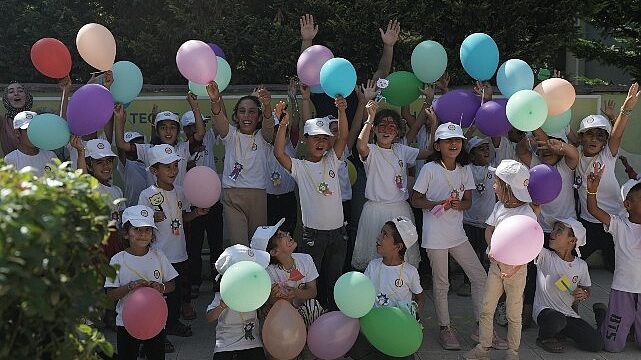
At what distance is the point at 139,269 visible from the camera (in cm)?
445

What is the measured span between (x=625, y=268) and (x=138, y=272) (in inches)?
125

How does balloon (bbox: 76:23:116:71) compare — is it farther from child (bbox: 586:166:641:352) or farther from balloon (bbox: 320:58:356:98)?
child (bbox: 586:166:641:352)

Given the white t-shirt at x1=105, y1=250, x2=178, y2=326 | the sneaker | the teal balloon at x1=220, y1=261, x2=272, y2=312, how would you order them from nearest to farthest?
the teal balloon at x1=220, y1=261, x2=272, y2=312, the white t-shirt at x1=105, y1=250, x2=178, y2=326, the sneaker

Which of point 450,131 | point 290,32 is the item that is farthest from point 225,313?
point 290,32

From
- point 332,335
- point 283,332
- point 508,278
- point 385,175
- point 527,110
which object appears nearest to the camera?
point 283,332

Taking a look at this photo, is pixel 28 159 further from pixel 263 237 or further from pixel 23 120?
pixel 263 237

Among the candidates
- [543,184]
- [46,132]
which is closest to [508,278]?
[543,184]

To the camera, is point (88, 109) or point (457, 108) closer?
point (88, 109)

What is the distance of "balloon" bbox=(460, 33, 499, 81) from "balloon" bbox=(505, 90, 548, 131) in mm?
632

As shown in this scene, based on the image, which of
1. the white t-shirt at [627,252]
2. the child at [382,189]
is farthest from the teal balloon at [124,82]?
the white t-shirt at [627,252]

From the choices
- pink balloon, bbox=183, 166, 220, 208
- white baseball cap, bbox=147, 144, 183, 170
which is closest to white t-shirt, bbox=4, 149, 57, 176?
white baseball cap, bbox=147, 144, 183, 170

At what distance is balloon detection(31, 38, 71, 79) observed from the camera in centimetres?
523

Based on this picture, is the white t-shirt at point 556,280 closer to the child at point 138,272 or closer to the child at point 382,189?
the child at point 382,189

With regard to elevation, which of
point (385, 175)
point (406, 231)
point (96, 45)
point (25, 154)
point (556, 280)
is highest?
point (96, 45)
